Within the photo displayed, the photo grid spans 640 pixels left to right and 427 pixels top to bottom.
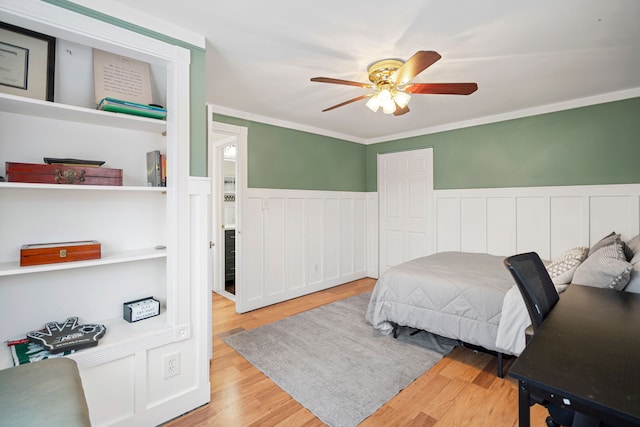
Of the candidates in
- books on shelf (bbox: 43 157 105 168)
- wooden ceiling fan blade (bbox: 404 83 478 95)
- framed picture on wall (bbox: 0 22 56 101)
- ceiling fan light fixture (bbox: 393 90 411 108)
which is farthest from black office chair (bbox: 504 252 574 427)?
framed picture on wall (bbox: 0 22 56 101)

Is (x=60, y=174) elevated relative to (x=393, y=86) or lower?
lower

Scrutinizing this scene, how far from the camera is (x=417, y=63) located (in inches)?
67.1

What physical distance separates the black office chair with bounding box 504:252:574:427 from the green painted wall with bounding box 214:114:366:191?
115 inches

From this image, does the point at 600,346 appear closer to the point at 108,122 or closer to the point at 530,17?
the point at 530,17

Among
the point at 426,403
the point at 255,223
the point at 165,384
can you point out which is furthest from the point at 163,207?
the point at 426,403

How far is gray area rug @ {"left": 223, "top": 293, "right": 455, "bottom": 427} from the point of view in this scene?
1967 mm

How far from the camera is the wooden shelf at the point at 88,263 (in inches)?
53.9

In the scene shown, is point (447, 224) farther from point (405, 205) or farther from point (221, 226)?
point (221, 226)

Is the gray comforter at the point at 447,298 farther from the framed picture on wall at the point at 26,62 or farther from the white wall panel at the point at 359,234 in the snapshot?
the framed picture on wall at the point at 26,62

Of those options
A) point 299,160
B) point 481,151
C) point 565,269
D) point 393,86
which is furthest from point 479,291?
Result: point 299,160

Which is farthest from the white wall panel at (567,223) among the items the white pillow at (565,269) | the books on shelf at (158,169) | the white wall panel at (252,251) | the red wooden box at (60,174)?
the red wooden box at (60,174)

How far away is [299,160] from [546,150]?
292 cm

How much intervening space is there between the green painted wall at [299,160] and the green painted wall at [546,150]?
1.13m

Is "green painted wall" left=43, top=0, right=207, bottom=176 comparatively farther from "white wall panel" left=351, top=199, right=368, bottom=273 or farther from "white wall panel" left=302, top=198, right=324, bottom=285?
"white wall panel" left=351, top=199, right=368, bottom=273
